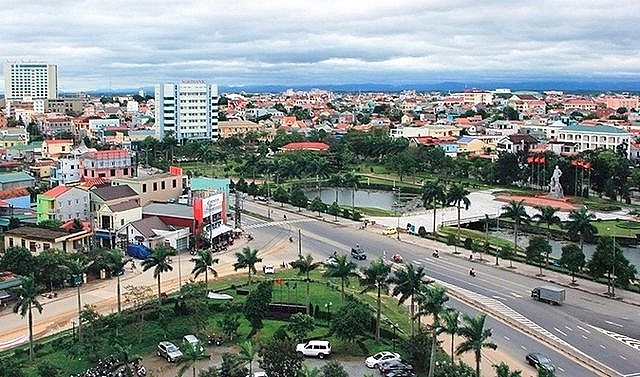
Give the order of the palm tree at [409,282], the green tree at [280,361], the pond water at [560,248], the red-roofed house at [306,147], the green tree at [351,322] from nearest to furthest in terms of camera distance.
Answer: the green tree at [280,361] < the green tree at [351,322] < the palm tree at [409,282] < the pond water at [560,248] < the red-roofed house at [306,147]

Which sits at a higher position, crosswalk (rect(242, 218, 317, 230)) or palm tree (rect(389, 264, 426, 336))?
palm tree (rect(389, 264, 426, 336))

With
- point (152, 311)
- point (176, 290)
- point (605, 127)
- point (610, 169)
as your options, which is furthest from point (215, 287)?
point (605, 127)

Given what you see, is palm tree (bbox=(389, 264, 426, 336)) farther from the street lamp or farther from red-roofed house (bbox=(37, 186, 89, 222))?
red-roofed house (bbox=(37, 186, 89, 222))

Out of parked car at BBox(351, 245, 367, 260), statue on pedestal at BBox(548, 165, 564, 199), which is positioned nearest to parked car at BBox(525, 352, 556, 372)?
parked car at BBox(351, 245, 367, 260)

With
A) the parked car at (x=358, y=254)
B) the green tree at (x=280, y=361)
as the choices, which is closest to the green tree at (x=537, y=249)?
the parked car at (x=358, y=254)

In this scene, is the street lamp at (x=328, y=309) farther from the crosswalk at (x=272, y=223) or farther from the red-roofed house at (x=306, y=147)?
the red-roofed house at (x=306, y=147)

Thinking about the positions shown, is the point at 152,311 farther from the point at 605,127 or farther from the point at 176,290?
the point at 605,127

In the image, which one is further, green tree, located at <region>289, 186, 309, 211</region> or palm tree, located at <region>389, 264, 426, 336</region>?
green tree, located at <region>289, 186, 309, 211</region>
